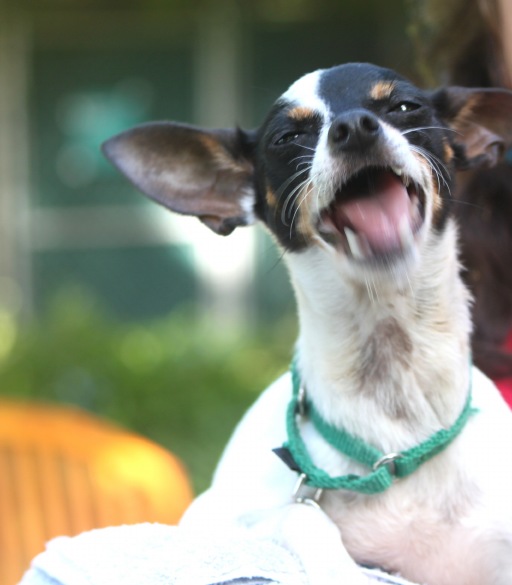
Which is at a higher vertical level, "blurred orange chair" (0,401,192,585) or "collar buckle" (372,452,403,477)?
"collar buckle" (372,452,403,477)

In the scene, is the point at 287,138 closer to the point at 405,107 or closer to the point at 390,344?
the point at 405,107

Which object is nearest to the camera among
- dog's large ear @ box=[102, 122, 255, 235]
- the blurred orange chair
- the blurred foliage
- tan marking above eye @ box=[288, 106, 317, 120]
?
tan marking above eye @ box=[288, 106, 317, 120]

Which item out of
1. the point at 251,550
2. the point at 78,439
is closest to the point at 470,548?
the point at 251,550

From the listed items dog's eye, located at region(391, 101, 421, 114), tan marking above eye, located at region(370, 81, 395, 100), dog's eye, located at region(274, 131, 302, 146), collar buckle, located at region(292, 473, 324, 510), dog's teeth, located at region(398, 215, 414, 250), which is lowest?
collar buckle, located at region(292, 473, 324, 510)

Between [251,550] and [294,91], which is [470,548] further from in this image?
[294,91]

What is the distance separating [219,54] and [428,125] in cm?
435

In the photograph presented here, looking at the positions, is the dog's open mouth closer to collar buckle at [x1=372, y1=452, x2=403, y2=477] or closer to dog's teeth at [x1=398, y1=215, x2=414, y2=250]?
dog's teeth at [x1=398, y1=215, x2=414, y2=250]

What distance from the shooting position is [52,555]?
5.16ft

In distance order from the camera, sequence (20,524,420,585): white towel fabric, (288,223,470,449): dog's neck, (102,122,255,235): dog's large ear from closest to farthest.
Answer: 1. (20,524,420,585): white towel fabric
2. (288,223,470,449): dog's neck
3. (102,122,255,235): dog's large ear

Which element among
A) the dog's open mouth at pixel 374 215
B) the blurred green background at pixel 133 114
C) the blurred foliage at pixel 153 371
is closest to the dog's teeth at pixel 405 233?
the dog's open mouth at pixel 374 215

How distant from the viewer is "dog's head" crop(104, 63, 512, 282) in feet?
5.38

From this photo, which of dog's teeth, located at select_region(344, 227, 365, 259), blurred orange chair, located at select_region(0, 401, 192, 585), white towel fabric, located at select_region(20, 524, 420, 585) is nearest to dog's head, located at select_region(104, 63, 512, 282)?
dog's teeth, located at select_region(344, 227, 365, 259)

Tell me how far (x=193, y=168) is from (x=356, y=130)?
53cm

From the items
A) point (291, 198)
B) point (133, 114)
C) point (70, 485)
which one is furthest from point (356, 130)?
point (133, 114)
